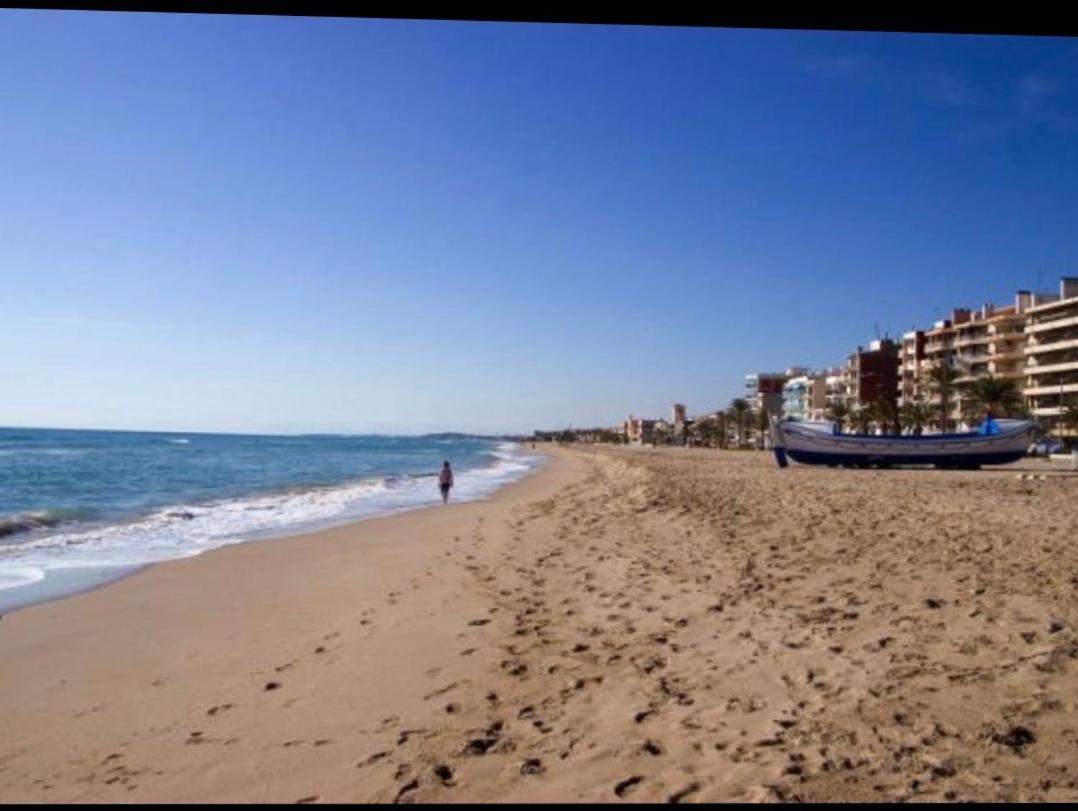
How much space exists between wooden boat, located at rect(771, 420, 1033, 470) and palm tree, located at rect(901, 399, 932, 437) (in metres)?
42.4

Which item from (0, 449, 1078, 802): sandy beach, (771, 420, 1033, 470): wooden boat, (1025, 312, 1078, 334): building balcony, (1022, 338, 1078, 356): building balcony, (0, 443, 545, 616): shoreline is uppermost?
(1025, 312, 1078, 334): building balcony

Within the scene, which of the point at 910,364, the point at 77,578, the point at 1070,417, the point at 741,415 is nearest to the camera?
the point at 77,578

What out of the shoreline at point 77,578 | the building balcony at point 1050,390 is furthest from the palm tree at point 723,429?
the shoreline at point 77,578

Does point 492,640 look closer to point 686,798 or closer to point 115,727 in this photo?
point 115,727

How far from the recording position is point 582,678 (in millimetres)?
5000

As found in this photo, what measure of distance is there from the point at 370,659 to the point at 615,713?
2.33 meters

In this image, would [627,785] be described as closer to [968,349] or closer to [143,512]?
[143,512]

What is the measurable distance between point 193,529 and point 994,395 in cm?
6621

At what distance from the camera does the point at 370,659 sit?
5918 millimetres

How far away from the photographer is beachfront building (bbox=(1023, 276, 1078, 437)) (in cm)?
7312

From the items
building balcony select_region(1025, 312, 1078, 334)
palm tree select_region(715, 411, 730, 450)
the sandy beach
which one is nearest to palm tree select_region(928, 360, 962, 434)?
building balcony select_region(1025, 312, 1078, 334)

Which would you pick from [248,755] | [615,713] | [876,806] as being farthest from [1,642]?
[876,806]

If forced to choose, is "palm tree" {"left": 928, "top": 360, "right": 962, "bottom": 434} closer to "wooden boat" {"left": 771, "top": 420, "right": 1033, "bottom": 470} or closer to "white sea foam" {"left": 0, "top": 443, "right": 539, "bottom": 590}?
"wooden boat" {"left": 771, "top": 420, "right": 1033, "bottom": 470}

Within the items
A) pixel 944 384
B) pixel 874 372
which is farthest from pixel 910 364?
pixel 944 384
